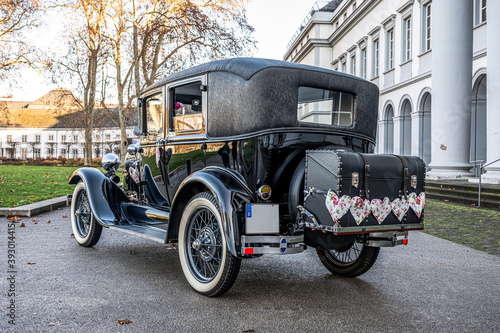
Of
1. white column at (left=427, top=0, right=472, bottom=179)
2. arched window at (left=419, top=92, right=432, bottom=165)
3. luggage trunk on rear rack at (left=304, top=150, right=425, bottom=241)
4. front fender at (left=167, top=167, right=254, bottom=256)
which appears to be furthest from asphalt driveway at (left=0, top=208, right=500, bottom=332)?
arched window at (left=419, top=92, right=432, bottom=165)

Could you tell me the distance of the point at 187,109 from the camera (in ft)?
16.6

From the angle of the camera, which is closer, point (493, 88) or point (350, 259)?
point (350, 259)

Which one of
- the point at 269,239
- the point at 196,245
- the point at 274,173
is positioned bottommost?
the point at 196,245

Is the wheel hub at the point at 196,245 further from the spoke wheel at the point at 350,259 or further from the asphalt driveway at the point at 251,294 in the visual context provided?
the spoke wheel at the point at 350,259

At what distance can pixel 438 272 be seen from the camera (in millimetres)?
5219

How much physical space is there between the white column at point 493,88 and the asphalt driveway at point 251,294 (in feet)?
29.5

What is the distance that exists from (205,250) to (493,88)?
1292cm

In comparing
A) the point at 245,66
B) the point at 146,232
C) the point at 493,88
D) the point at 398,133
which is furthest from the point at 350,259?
the point at 398,133

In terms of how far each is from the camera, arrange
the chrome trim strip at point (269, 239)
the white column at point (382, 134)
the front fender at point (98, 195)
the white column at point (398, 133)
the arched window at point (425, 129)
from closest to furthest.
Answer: the chrome trim strip at point (269, 239) < the front fender at point (98, 195) < the arched window at point (425, 129) < the white column at point (398, 133) < the white column at point (382, 134)

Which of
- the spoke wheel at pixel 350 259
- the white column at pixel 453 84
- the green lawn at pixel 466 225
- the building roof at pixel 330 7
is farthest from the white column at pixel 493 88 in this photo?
the building roof at pixel 330 7

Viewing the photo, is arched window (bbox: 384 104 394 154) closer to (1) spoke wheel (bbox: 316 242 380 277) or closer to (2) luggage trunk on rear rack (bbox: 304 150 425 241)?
(1) spoke wheel (bbox: 316 242 380 277)

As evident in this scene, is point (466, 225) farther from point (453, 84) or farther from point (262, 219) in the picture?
point (453, 84)

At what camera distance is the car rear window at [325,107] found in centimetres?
443

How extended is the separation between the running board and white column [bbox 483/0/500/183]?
11718mm
